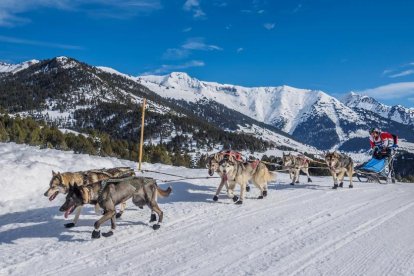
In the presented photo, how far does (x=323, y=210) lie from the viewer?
10.6m

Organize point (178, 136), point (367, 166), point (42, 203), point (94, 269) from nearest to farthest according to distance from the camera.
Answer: point (94, 269) < point (42, 203) < point (367, 166) < point (178, 136)

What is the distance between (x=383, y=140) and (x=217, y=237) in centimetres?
1370

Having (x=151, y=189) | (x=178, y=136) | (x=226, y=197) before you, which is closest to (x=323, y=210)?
(x=226, y=197)

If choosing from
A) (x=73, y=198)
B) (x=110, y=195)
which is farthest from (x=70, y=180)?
(x=110, y=195)

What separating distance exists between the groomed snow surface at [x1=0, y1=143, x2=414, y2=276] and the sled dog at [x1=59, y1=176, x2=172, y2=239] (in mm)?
370

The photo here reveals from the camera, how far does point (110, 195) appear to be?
8.65 m

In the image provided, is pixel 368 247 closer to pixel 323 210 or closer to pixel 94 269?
pixel 323 210

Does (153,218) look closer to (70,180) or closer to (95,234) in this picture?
(95,234)

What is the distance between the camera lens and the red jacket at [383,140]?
19.3 m

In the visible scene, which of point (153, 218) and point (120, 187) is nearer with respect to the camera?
point (120, 187)

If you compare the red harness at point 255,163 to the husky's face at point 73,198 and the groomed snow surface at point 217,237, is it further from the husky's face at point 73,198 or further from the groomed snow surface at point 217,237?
the husky's face at point 73,198

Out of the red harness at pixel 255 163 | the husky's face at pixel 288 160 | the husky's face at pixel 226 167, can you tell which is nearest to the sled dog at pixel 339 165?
the husky's face at pixel 288 160

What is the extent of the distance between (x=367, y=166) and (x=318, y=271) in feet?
45.6

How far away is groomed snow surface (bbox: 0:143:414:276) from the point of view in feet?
22.0
